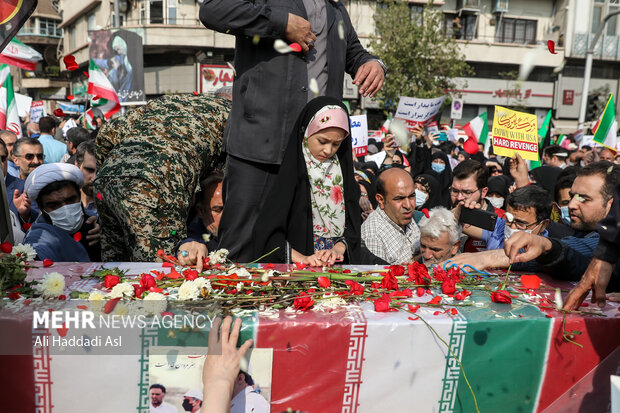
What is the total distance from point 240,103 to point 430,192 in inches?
138

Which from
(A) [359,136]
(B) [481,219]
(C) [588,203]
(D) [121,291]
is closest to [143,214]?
(D) [121,291]

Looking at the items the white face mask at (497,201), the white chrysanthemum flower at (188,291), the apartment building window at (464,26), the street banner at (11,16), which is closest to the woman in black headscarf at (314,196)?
the white chrysanthemum flower at (188,291)

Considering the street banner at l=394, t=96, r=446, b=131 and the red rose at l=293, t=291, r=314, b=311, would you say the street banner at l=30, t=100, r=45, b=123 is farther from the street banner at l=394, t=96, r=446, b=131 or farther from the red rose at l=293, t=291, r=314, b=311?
the red rose at l=293, t=291, r=314, b=311

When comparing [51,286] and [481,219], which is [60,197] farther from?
[481,219]

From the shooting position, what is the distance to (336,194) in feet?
9.02

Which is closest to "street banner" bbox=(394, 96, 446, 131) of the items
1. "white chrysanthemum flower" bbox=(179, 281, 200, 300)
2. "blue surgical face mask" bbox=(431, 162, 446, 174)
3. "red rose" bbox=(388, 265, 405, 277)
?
"blue surgical face mask" bbox=(431, 162, 446, 174)

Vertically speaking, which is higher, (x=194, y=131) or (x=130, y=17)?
(x=130, y=17)

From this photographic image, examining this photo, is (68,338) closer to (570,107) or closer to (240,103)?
(240,103)

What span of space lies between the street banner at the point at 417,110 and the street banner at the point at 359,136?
3.71 ft

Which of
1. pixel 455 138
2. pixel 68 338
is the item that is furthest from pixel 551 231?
pixel 455 138

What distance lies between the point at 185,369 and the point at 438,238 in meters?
2.21

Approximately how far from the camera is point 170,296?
172 cm

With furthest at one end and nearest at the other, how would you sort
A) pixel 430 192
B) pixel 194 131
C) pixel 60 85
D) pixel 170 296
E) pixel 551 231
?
1. pixel 60 85
2. pixel 430 192
3. pixel 551 231
4. pixel 194 131
5. pixel 170 296

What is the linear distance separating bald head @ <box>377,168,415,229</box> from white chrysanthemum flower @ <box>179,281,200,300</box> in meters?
2.30
